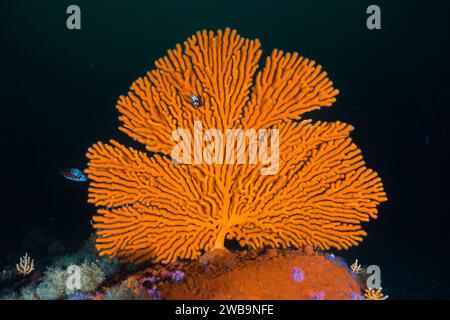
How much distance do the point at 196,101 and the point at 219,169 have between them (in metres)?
0.88

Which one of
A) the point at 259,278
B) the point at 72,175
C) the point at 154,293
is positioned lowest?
the point at 154,293

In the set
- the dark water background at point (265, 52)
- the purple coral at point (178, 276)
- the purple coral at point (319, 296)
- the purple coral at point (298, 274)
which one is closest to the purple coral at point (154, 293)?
the purple coral at point (178, 276)

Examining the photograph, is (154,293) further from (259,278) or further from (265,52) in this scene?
(265,52)

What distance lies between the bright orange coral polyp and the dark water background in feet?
21.4

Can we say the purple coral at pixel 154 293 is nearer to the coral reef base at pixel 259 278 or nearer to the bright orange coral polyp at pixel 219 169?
the coral reef base at pixel 259 278

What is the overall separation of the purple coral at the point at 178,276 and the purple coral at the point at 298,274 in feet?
4.18

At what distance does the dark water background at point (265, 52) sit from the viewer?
20484mm

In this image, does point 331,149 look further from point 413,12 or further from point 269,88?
point 413,12

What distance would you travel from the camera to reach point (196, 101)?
3.60m

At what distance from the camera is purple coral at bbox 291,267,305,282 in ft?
11.1

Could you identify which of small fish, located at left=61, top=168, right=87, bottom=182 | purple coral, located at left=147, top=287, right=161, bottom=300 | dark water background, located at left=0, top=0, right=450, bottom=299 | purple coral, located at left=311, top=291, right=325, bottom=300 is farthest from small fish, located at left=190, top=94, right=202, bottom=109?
dark water background, located at left=0, top=0, right=450, bottom=299

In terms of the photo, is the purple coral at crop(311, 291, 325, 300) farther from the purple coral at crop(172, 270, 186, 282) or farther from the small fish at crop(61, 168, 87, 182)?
the small fish at crop(61, 168, 87, 182)

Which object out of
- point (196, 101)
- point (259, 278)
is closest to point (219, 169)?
point (196, 101)
